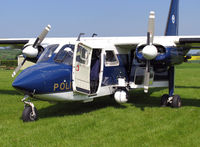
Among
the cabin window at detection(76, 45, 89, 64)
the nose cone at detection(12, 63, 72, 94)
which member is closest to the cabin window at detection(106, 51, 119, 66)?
the cabin window at detection(76, 45, 89, 64)

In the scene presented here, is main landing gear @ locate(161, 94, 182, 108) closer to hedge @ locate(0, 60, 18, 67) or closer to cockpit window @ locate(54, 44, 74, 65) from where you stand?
cockpit window @ locate(54, 44, 74, 65)

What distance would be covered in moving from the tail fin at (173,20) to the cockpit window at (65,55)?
6.02m

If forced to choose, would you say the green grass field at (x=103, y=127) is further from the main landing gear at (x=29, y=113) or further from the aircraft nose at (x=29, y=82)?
the aircraft nose at (x=29, y=82)

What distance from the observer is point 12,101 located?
11734mm

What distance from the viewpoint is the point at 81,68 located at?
27.7 ft

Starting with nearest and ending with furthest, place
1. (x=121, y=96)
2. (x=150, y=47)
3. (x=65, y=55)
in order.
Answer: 1. (x=65, y=55)
2. (x=150, y=47)
3. (x=121, y=96)

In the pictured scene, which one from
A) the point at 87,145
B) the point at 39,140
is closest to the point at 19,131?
the point at 39,140

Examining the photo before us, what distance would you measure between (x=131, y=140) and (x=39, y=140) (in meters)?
2.16

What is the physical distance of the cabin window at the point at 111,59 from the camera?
32.6 ft

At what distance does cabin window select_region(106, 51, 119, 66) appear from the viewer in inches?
391

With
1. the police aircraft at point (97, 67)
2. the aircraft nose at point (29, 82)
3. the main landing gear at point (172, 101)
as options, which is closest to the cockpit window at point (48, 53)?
the police aircraft at point (97, 67)

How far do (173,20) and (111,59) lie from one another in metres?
5.19

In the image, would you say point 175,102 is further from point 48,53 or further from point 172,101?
point 48,53

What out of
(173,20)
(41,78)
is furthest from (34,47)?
(173,20)
